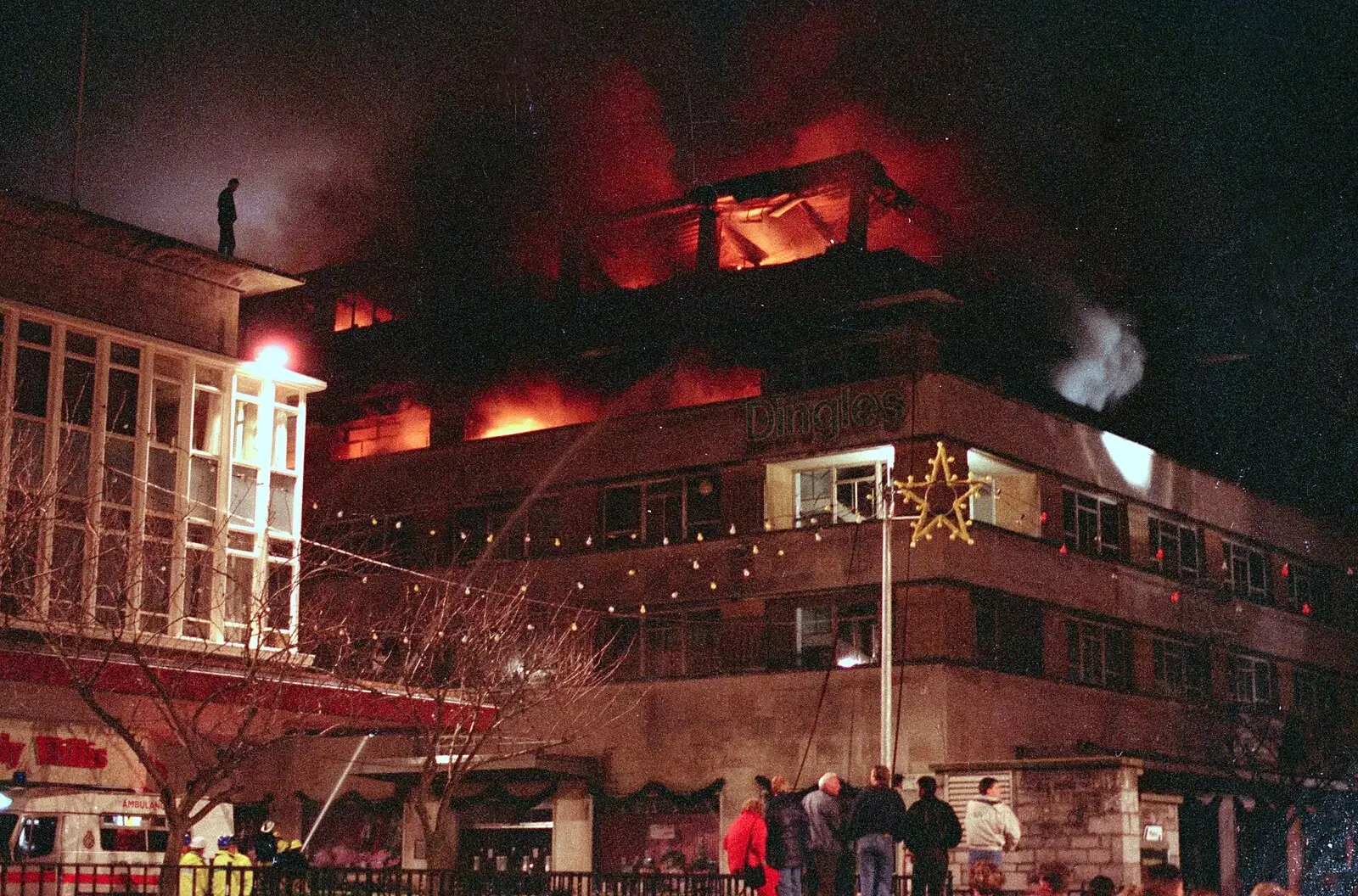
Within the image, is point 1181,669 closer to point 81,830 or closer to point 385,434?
point 385,434

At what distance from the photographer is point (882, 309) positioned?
46656 millimetres

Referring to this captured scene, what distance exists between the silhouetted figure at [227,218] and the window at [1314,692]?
3427 cm

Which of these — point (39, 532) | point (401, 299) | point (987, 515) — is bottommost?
point (39, 532)

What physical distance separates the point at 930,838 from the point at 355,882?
6513mm

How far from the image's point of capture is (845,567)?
4344cm

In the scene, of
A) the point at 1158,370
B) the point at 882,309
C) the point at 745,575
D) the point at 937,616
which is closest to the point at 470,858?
the point at 745,575

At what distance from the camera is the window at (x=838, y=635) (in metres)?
43.1

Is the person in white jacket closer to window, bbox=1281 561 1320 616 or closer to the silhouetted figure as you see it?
the silhouetted figure

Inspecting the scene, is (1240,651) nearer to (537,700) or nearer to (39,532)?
(537,700)

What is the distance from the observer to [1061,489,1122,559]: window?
153 ft

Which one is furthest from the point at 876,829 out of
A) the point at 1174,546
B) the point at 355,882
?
the point at 1174,546

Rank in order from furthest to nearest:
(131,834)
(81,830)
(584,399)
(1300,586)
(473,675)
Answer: (1300,586) < (584,399) < (473,675) < (131,834) < (81,830)

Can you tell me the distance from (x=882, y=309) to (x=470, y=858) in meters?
17.2

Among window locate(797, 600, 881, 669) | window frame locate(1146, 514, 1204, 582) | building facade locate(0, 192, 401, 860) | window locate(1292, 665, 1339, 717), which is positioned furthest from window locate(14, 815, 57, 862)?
window locate(1292, 665, 1339, 717)
